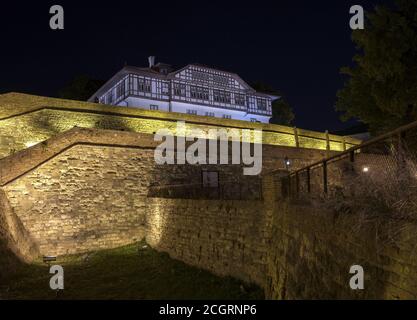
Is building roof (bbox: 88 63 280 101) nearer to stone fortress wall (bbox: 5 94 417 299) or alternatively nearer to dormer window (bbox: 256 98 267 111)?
Result: dormer window (bbox: 256 98 267 111)

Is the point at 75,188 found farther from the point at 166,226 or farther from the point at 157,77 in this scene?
the point at 157,77

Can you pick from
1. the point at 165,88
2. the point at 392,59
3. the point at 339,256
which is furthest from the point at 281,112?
the point at 339,256

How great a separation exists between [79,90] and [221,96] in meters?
17.4

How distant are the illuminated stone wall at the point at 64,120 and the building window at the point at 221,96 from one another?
9.94m

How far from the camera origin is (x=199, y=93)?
39.2 meters

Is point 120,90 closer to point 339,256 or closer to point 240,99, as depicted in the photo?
point 240,99

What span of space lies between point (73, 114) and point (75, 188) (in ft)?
31.1

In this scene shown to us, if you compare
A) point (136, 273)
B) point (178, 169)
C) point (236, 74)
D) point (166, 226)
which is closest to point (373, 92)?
point (178, 169)

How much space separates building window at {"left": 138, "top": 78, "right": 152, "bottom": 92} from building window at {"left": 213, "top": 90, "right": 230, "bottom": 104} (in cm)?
829

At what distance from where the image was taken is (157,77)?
119 feet

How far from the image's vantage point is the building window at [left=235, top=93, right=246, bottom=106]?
4222cm

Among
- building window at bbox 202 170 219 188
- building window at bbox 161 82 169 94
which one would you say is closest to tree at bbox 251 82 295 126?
building window at bbox 161 82 169 94
